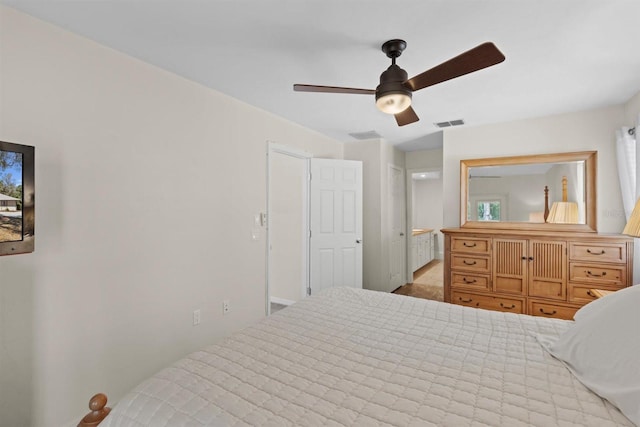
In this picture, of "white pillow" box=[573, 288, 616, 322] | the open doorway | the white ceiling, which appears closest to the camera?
"white pillow" box=[573, 288, 616, 322]

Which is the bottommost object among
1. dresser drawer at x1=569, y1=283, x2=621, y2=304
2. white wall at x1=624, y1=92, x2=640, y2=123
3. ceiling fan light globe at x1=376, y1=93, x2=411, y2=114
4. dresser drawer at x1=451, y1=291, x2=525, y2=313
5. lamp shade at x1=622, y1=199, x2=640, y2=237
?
dresser drawer at x1=451, y1=291, x2=525, y2=313

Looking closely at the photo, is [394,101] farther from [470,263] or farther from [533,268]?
[533,268]

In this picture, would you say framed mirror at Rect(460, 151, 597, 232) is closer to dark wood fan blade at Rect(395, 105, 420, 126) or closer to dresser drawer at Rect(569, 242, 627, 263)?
dresser drawer at Rect(569, 242, 627, 263)

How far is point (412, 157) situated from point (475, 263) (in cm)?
265

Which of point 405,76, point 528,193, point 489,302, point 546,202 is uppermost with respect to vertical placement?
point 405,76

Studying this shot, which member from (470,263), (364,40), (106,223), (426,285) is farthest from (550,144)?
(106,223)

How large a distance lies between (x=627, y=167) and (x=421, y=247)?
3.97m

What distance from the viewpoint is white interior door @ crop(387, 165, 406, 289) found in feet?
15.9

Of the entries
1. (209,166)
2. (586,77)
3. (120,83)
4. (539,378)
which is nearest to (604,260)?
(586,77)

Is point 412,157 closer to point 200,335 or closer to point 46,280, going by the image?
point 200,335

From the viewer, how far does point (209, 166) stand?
2689 millimetres

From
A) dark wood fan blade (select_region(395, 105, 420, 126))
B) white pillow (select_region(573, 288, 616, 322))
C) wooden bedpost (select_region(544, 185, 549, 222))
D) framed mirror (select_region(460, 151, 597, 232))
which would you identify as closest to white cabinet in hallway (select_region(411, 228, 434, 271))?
framed mirror (select_region(460, 151, 597, 232))

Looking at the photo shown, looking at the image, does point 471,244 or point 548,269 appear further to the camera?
point 471,244

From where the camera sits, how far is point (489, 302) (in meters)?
3.21
